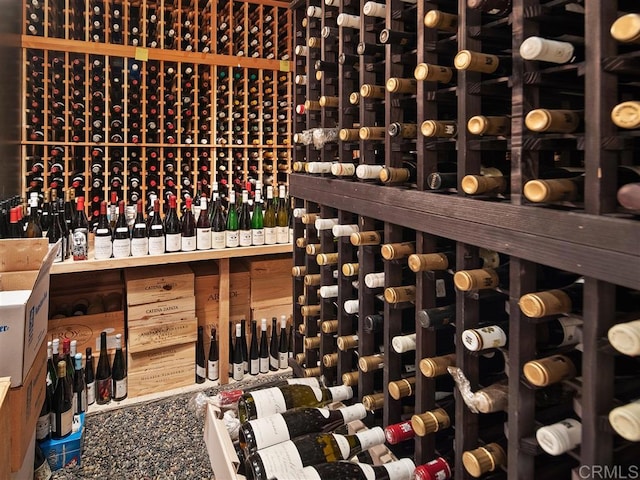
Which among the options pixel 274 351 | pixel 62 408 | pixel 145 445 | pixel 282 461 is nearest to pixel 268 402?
pixel 282 461

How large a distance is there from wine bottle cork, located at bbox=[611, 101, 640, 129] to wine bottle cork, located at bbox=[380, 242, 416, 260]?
0.43 metres

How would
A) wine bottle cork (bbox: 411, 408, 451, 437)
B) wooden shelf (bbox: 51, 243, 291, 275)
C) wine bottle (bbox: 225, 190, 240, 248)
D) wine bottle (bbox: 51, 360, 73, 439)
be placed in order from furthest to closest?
1. wine bottle (bbox: 225, 190, 240, 248)
2. wooden shelf (bbox: 51, 243, 291, 275)
3. wine bottle (bbox: 51, 360, 73, 439)
4. wine bottle cork (bbox: 411, 408, 451, 437)

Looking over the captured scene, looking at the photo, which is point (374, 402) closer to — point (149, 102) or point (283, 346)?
point (283, 346)

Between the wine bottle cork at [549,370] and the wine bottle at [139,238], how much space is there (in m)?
1.91

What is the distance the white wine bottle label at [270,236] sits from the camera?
2.48m

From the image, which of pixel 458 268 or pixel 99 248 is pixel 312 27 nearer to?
pixel 458 268

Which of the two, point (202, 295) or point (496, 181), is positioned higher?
point (496, 181)

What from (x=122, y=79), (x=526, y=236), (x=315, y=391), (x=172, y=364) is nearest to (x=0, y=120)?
(x=122, y=79)

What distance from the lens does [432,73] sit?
2.54ft

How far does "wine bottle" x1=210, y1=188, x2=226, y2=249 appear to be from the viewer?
2332mm

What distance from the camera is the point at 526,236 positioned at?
61cm

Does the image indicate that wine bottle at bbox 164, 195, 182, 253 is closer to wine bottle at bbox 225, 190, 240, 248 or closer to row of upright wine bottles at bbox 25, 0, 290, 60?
wine bottle at bbox 225, 190, 240, 248

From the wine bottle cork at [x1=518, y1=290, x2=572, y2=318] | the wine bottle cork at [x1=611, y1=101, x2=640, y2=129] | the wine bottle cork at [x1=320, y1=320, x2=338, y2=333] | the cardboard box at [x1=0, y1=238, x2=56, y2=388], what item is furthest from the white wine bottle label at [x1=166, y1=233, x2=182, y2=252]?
the wine bottle cork at [x1=611, y1=101, x2=640, y2=129]

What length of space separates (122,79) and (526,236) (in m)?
2.85
